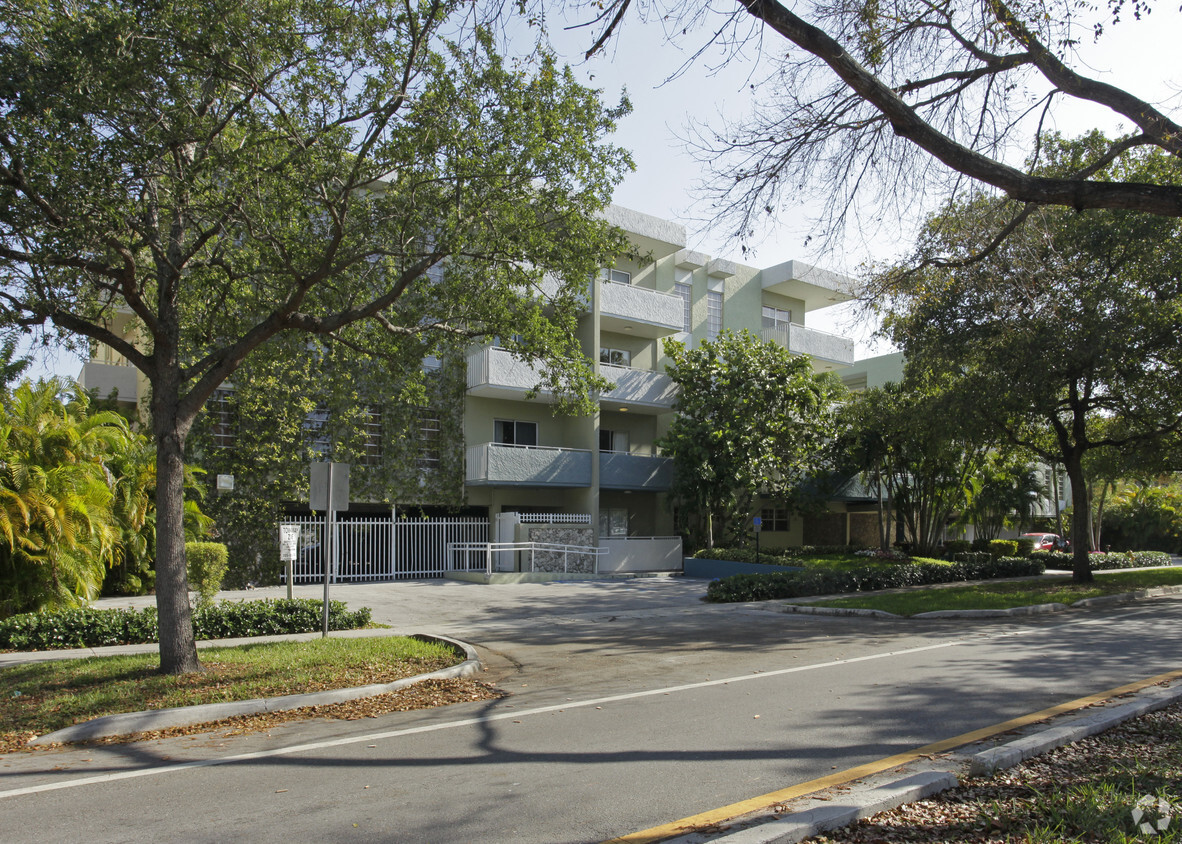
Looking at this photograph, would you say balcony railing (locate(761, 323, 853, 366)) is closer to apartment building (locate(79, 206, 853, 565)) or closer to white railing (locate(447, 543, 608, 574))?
apartment building (locate(79, 206, 853, 565))

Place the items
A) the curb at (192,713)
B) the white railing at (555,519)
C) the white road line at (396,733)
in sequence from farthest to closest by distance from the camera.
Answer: the white railing at (555,519)
the curb at (192,713)
the white road line at (396,733)

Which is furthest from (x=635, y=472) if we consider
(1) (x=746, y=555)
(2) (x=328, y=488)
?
(2) (x=328, y=488)

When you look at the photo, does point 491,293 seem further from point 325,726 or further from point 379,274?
point 325,726

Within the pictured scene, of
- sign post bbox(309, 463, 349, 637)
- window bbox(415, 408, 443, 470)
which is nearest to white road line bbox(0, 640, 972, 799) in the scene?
sign post bbox(309, 463, 349, 637)

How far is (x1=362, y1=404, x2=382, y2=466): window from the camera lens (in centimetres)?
2311

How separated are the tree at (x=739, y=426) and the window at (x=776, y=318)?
22.7 ft

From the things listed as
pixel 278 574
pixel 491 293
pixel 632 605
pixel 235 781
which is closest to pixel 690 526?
pixel 632 605

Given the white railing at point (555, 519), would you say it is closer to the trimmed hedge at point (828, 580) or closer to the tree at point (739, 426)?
the tree at point (739, 426)

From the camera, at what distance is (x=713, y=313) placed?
3133 cm

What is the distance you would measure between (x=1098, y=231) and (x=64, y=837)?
20.6 metres

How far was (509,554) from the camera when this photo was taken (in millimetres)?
23578

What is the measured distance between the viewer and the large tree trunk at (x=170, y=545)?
8.70m

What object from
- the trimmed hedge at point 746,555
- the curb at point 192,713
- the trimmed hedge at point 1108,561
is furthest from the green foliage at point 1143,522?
the curb at point 192,713

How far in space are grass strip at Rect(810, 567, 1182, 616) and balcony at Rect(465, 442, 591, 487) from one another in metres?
10.3
